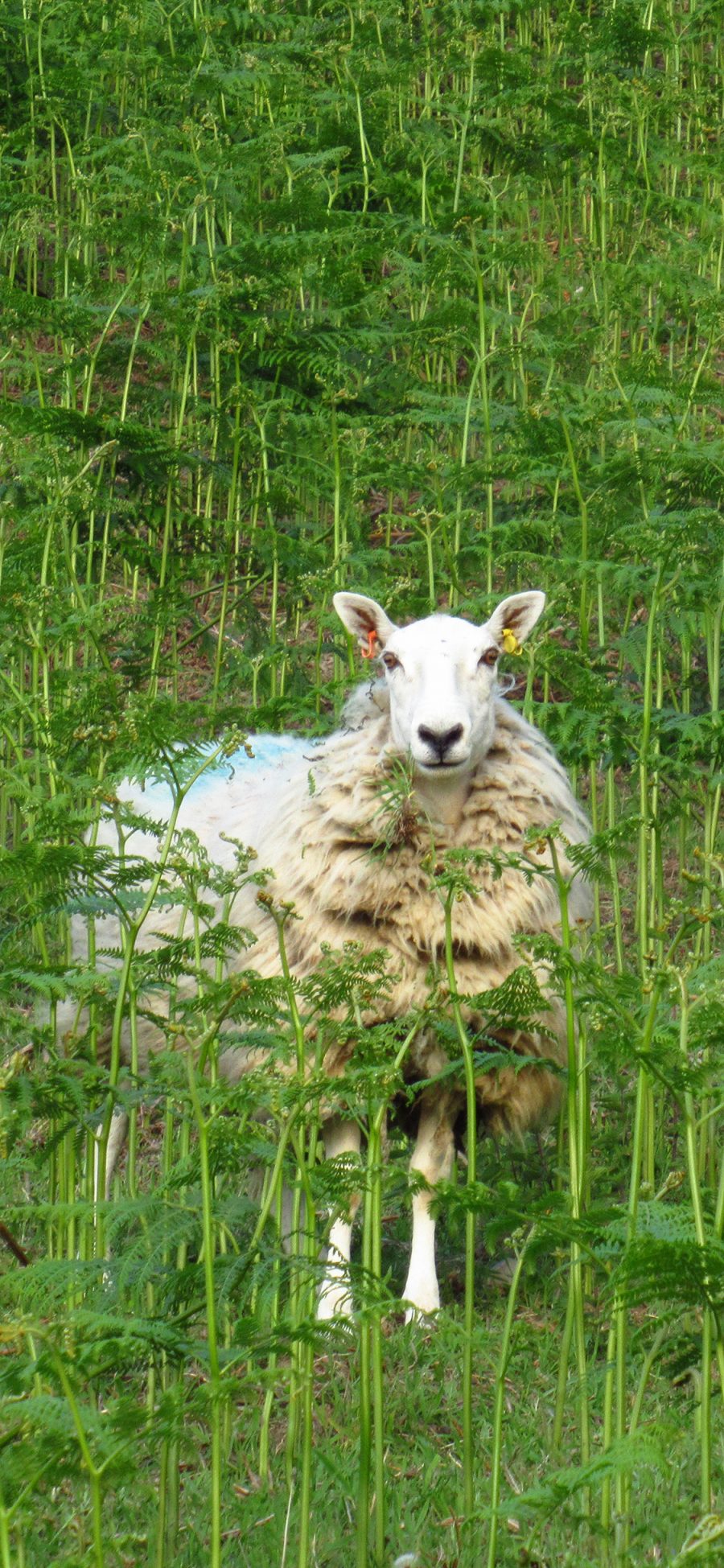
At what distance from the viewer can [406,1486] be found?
338 cm

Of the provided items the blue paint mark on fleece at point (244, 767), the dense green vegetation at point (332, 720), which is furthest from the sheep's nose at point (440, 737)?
the blue paint mark on fleece at point (244, 767)

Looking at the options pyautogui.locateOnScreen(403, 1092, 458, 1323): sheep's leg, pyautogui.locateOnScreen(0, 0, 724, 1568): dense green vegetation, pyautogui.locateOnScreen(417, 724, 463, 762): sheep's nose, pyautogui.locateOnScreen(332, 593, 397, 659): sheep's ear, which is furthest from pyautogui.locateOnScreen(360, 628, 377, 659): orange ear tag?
pyautogui.locateOnScreen(403, 1092, 458, 1323): sheep's leg

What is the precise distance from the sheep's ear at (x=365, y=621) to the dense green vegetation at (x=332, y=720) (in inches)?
7.3

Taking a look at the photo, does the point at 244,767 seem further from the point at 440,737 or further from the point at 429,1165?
the point at 429,1165

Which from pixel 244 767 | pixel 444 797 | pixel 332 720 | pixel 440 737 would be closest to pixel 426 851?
pixel 444 797

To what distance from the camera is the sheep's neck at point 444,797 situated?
4.94 meters

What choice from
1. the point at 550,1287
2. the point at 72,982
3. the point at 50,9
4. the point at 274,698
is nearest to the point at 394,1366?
the point at 550,1287

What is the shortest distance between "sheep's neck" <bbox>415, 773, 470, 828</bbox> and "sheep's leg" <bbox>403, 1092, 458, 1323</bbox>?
30.0 inches

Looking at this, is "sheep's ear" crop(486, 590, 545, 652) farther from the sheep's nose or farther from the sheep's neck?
the sheep's nose

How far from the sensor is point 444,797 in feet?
16.3

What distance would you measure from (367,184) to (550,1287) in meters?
5.50

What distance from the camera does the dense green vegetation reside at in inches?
105

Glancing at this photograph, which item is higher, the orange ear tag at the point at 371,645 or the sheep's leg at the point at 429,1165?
the orange ear tag at the point at 371,645

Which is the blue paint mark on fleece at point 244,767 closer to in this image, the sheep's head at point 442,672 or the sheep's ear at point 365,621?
the sheep's ear at point 365,621
